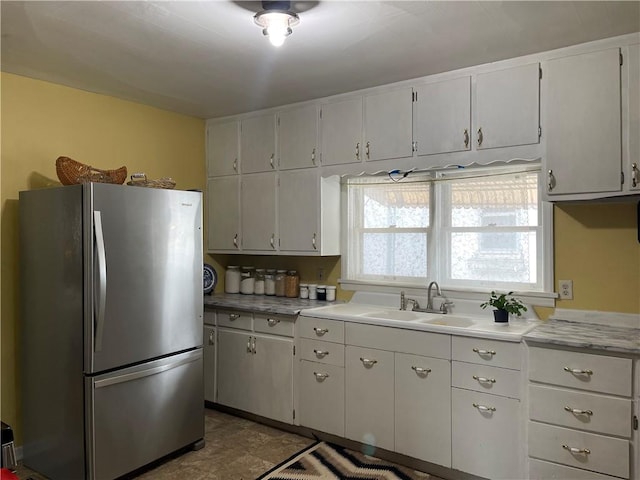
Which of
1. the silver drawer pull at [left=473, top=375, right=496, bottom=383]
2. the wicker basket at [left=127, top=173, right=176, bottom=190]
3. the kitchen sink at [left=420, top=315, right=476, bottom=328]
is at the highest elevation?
the wicker basket at [left=127, top=173, right=176, bottom=190]

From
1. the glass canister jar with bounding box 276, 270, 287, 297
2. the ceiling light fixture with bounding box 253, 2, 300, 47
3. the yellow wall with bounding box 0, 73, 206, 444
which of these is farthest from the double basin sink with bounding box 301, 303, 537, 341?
the yellow wall with bounding box 0, 73, 206, 444

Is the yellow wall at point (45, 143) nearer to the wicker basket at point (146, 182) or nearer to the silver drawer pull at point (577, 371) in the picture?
the wicker basket at point (146, 182)

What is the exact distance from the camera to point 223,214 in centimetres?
424

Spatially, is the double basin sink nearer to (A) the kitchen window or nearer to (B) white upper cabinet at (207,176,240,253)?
(A) the kitchen window

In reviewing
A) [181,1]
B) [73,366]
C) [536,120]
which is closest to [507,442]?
[536,120]

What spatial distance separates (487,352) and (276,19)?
195 cm

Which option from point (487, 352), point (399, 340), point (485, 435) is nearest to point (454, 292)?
point (399, 340)

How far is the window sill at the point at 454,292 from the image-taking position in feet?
9.74

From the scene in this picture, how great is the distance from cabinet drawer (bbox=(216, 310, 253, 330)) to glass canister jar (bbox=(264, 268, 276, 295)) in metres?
0.51

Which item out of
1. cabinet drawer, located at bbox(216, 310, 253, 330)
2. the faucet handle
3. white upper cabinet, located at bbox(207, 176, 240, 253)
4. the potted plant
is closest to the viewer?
the potted plant

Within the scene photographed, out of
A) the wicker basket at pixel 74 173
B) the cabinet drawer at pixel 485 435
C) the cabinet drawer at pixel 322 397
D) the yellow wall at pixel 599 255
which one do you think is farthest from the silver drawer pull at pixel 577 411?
the wicker basket at pixel 74 173

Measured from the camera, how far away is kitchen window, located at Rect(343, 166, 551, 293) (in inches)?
122

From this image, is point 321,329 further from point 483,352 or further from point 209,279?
point 209,279

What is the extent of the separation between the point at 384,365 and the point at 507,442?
773mm
